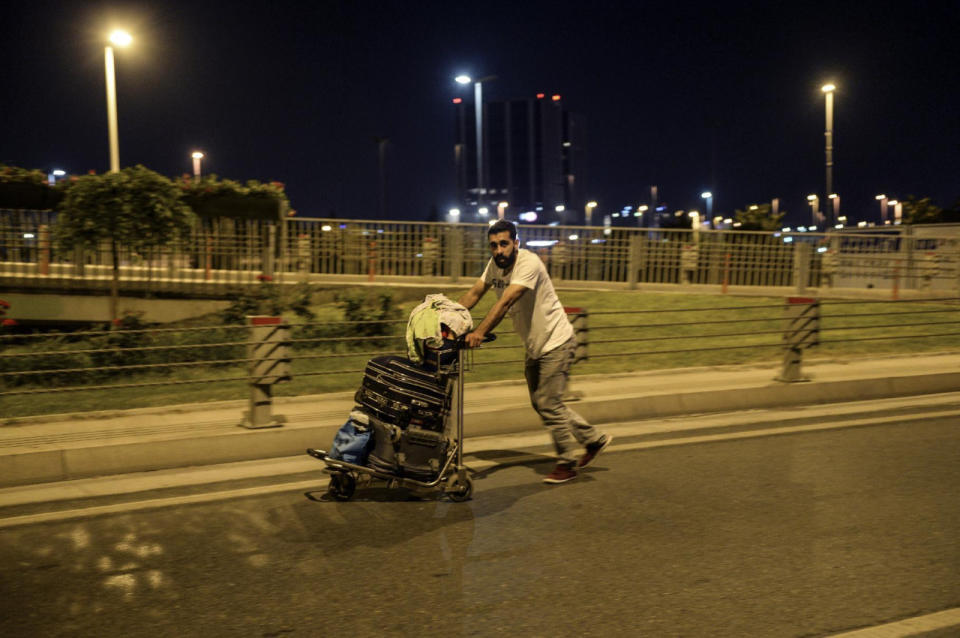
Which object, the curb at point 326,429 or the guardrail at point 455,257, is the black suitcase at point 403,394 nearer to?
the curb at point 326,429

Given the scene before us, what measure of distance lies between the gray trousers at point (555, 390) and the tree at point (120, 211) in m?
8.70

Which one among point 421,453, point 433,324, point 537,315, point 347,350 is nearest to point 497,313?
point 433,324

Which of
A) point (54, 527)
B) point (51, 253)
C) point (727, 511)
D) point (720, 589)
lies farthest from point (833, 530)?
point (51, 253)

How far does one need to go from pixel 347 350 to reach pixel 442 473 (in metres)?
6.88

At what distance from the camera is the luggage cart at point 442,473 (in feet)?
18.1

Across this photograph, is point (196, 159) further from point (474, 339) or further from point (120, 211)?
point (474, 339)

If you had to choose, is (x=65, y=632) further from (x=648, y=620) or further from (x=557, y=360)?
(x=557, y=360)

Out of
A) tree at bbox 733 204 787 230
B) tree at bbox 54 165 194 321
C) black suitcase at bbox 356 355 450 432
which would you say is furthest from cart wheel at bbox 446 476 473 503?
tree at bbox 733 204 787 230

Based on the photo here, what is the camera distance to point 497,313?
559 cm

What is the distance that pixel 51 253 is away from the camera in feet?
48.9

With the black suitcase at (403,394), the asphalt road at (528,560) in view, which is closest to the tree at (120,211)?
the asphalt road at (528,560)

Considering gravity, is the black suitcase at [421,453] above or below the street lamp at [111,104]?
below

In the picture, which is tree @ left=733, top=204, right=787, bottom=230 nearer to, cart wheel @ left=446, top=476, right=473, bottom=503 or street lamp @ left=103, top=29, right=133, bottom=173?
street lamp @ left=103, top=29, right=133, bottom=173

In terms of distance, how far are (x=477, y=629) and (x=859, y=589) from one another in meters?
1.84
